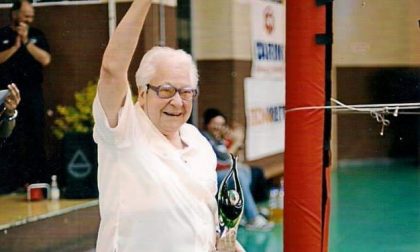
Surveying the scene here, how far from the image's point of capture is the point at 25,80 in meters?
3.07

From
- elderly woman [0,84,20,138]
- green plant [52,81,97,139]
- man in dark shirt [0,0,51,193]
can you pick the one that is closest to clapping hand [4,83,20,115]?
elderly woman [0,84,20,138]

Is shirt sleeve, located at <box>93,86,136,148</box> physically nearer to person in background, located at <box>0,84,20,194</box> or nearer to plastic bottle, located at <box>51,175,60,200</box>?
person in background, located at <box>0,84,20,194</box>

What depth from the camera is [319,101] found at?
7.82 ft

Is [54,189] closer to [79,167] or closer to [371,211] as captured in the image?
[79,167]

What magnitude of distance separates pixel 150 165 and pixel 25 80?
1.34 metres

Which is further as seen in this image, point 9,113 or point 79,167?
point 79,167

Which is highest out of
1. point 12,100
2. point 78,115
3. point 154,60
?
point 154,60

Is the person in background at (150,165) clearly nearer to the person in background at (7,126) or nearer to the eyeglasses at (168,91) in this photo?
the eyeglasses at (168,91)

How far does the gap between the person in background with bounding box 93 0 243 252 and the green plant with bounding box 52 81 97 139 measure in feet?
4.38

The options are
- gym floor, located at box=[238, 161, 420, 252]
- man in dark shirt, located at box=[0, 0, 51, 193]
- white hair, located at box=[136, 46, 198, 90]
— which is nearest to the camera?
white hair, located at box=[136, 46, 198, 90]

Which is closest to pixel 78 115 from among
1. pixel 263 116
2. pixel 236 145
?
pixel 236 145

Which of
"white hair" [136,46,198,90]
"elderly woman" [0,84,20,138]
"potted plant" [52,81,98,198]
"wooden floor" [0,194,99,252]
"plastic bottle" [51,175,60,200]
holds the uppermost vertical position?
"white hair" [136,46,198,90]

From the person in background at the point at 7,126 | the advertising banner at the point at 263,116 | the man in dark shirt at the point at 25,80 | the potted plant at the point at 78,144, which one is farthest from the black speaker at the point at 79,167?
the advertising banner at the point at 263,116

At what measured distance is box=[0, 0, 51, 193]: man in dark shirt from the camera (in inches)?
118
